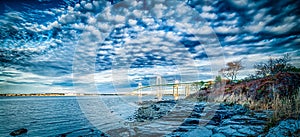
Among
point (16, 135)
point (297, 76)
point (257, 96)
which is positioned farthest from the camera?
point (257, 96)

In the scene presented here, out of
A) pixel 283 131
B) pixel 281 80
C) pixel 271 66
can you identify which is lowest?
pixel 283 131

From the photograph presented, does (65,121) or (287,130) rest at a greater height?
(287,130)

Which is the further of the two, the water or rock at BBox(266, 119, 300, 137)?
the water

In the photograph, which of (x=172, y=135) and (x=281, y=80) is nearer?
(x=172, y=135)

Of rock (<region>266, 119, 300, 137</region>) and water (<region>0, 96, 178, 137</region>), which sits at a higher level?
rock (<region>266, 119, 300, 137</region>)

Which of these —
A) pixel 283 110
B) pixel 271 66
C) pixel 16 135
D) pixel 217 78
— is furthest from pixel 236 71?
pixel 16 135

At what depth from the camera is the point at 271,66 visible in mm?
25906

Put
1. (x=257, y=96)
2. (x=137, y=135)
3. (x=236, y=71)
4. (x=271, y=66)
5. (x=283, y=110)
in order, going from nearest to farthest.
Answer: (x=283, y=110) → (x=137, y=135) → (x=257, y=96) → (x=271, y=66) → (x=236, y=71)

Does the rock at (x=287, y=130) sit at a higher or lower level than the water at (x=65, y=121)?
higher

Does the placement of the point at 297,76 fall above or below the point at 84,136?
above

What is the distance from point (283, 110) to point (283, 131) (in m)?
2.36

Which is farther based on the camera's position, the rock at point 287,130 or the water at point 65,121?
the water at point 65,121

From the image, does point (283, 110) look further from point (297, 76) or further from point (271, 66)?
point (271, 66)

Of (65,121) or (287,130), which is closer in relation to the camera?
(287,130)
